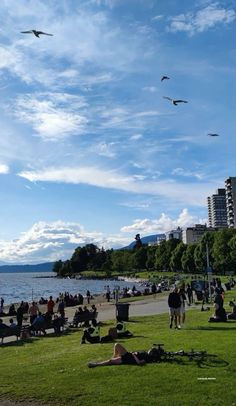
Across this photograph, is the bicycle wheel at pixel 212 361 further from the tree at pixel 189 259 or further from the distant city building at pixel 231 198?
the distant city building at pixel 231 198

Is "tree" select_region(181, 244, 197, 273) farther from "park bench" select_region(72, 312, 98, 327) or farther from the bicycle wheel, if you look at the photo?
the bicycle wheel

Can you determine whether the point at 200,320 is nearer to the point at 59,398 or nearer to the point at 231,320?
the point at 231,320

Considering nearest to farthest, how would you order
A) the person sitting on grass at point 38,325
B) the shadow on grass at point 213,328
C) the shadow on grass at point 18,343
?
the shadow on grass at point 213,328 < the shadow on grass at point 18,343 < the person sitting on grass at point 38,325

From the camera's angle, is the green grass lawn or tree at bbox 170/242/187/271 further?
tree at bbox 170/242/187/271

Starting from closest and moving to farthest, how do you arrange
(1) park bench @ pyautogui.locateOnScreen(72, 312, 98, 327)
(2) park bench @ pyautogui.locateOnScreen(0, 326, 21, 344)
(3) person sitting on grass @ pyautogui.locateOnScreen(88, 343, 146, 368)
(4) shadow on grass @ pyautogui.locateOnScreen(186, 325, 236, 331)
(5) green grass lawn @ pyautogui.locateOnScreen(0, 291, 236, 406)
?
(5) green grass lawn @ pyautogui.locateOnScreen(0, 291, 236, 406)
(3) person sitting on grass @ pyautogui.locateOnScreen(88, 343, 146, 368)
(4) shadow on grass @ pyautogui.locateOnScreen(186, 325, 236, 331)
(2) park bench @ pyautogui.locateOnScreen(0, 326, 21, 344)
(1) park bench @ pyautogui.locateOnScreen(72, 312, 98, 327)

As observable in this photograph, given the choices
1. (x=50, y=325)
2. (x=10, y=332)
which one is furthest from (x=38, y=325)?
(x=10, y=332)

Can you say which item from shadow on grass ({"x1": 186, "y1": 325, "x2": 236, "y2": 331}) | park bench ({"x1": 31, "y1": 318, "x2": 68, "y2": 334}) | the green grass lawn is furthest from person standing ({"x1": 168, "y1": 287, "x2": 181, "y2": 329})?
park bench ({"x1": 31, "y1": 318, "x2": 68, "y2": 334})

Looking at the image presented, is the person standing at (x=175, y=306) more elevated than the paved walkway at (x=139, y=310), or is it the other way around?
the person standing at (x=175, y=306)

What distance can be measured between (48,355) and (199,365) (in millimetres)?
6479

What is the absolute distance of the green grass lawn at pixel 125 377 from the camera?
10.6 meters

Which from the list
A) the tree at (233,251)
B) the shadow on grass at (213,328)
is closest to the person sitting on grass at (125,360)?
the shadow on grass at (213,328)

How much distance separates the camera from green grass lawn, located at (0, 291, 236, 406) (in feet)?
34.8

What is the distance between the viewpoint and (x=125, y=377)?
40.8ft

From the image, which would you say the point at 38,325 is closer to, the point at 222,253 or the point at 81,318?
the point at 81,318
